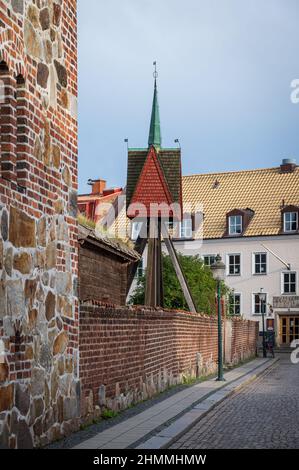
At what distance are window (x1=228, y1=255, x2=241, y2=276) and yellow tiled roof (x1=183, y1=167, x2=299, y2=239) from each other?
181cm

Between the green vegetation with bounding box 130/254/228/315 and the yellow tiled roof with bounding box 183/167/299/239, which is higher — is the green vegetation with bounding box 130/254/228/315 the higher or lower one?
the lower one

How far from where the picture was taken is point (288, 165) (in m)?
61.1

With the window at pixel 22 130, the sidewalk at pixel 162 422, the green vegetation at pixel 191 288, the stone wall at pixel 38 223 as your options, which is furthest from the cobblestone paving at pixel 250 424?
the green vegetation at pixel 191 288

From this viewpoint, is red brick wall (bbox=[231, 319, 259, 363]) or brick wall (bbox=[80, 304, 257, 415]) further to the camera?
red brick wall (bbox=[231, 319, 259, 363])

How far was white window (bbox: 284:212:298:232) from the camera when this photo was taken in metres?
56.7

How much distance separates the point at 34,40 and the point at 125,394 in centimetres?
662

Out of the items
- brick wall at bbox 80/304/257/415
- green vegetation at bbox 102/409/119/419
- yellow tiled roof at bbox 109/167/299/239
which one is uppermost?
yellow tiled roof at bbox 109/167/299/239

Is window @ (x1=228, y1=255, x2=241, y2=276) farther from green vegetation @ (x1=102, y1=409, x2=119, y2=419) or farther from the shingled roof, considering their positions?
green vegetation @ (x1=102, y1=409, x2=119, y2=419)

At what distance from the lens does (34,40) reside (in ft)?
30.5

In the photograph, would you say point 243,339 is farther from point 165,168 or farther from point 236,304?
point 236,304

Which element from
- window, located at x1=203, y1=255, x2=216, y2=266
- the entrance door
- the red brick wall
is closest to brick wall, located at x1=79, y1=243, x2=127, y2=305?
the red brick wall

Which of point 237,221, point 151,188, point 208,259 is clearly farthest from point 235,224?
point 151,188
